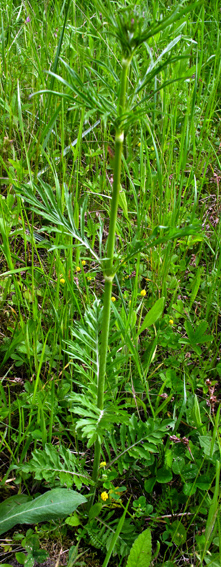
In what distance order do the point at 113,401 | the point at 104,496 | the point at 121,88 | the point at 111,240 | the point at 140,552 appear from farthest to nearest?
the point at 113,401 < the point at 104,496 < the point at 140,552 < the point at 111,240 < the point at 121,88

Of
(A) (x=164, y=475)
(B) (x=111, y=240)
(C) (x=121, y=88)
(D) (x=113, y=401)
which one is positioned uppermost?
(C) (x=121, y=88)

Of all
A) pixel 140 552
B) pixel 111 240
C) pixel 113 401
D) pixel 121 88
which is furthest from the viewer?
pixel 113 401

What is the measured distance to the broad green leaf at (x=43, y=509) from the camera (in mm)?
1315

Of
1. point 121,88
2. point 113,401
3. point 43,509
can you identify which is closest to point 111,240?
point 121,88

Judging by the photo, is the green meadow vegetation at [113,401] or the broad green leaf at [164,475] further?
the broad green leaf at [164,475]

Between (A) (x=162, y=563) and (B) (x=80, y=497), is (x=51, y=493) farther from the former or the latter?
(A) (x=162, y=563)

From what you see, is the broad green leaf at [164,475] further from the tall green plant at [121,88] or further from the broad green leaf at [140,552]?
the tall green plant at [121,88]

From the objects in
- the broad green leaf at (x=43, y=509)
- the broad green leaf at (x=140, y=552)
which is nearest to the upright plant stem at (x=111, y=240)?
the broad green leaf at (x=43, y=509)

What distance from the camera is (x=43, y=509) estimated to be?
4.35ft

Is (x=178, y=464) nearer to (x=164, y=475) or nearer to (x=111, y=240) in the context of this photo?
(x=164, y=475)

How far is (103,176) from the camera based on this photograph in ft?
7.94

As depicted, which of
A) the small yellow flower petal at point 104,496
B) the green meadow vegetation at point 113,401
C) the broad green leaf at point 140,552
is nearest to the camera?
the green meadow vegetation at point 113,401

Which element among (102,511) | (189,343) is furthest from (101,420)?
(189,343)

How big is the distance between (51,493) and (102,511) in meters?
0.27
